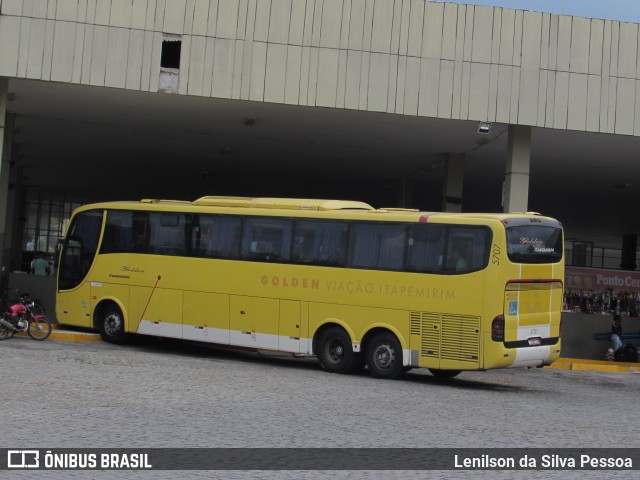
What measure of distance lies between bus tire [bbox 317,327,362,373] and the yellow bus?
0.08 ft

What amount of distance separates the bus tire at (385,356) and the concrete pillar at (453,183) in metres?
11.0

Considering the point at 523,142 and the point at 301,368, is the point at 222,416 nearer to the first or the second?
the point at 301,368

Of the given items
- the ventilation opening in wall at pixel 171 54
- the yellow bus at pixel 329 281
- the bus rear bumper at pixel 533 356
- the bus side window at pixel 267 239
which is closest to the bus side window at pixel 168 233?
the yellow bus at pixel 329 281

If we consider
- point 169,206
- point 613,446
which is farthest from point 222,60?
point 613,446

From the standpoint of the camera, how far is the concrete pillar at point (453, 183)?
93.1 ft

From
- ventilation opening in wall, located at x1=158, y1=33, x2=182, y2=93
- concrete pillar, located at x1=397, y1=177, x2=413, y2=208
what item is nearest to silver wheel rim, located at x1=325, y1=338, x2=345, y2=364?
ventilation opening in wall, located at x1=158, y1=33, x2=182, y2=93

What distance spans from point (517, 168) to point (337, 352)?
7.98 meters

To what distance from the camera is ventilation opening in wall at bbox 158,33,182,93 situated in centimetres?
2131

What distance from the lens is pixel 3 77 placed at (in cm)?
2162

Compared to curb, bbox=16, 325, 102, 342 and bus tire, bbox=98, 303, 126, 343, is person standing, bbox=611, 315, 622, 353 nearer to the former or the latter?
bus tire, bbox=98, 303, 126, 343

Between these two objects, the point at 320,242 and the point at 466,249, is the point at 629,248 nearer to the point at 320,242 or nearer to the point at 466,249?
the point at 320,242

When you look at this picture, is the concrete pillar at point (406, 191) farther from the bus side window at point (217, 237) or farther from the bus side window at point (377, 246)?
the bus side window at point (377, 246)

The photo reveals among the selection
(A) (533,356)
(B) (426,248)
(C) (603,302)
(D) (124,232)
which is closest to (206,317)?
(D) (124,232)

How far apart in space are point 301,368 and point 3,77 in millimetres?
9760
